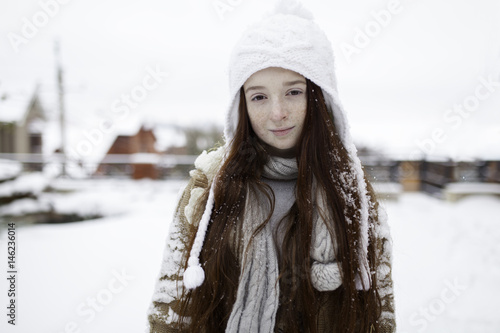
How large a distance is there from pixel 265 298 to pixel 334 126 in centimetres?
75

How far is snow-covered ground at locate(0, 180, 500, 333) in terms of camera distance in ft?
10.5

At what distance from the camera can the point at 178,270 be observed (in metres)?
1.29

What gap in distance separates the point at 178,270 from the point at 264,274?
334 millimetres

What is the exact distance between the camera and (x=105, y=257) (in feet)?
15.4

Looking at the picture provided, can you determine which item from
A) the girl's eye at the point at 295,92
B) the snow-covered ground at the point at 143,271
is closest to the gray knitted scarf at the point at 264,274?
the girl's eye at the point at 295,92

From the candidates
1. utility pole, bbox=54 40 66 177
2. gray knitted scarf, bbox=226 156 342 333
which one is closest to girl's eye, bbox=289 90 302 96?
gray knitted scarf, bbox=226 156 342 333

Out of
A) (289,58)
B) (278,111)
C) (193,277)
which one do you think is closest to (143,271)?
(193,277)

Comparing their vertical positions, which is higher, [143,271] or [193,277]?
[193,277]

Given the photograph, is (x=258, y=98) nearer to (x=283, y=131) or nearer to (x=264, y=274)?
(x=283, y=131)

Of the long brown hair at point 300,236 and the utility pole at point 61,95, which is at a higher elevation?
the utility pole at point 61,95

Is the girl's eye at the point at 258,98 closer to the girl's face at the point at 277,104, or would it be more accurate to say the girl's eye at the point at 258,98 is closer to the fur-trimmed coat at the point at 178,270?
the girl's face at the point at 277,104

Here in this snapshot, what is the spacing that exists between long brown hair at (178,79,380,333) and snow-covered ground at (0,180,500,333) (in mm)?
602

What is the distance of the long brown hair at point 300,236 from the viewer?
1.23 m

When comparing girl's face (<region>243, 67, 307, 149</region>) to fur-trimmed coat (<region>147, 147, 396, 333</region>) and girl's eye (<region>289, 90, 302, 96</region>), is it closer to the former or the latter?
girl's eye (<region>289, 90, 302, 96</region>)
